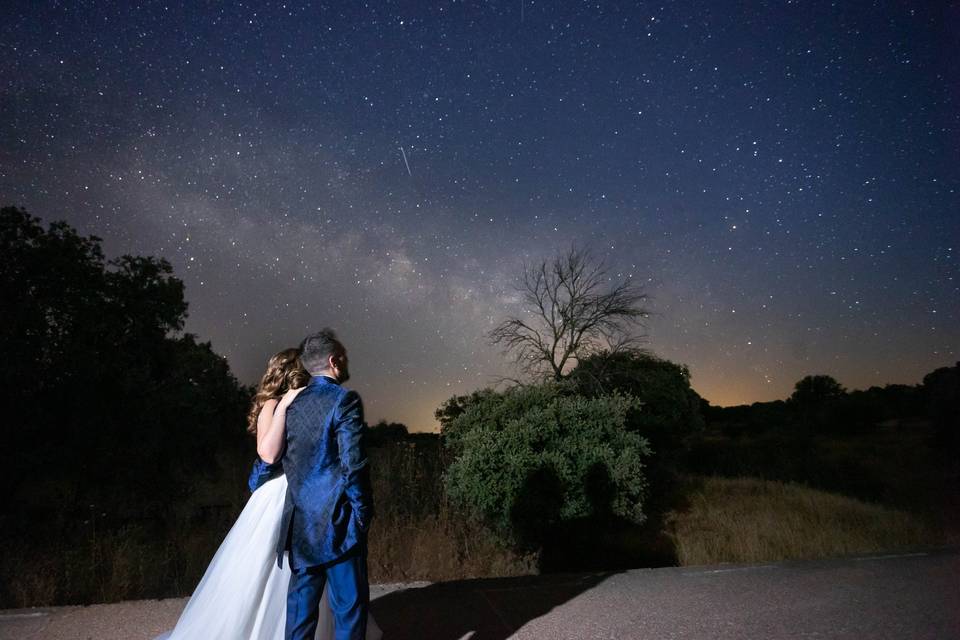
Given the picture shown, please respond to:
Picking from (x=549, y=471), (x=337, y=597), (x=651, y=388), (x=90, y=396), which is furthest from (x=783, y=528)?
(x=90, y=396)

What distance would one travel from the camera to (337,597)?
3.29 meters

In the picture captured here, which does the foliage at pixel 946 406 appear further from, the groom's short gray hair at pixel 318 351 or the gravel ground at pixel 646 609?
the groom's short gray hair at pixel 318 351

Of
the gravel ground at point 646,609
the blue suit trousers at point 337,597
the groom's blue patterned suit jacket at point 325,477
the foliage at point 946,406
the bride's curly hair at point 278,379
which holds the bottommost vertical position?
the gravel ground at point 646,609

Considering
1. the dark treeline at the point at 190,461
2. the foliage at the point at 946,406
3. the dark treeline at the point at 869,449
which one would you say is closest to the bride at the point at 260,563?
the dark treeline at the point at 190,461

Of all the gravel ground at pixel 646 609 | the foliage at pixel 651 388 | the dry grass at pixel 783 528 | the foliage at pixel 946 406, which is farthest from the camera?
the foliage at pixel 946 406

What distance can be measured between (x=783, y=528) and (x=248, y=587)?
10380mm

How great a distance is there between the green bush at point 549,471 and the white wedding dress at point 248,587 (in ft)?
17.4

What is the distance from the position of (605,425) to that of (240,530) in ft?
22.3

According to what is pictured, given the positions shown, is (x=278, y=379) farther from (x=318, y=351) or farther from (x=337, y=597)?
(x=337, y=597)

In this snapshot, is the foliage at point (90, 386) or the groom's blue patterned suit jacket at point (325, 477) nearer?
the groom's blue patterned suit jacket at point (325, 477)

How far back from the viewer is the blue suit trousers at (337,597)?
10.6 ft

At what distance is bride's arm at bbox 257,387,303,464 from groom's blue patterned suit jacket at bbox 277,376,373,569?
84 millimetres

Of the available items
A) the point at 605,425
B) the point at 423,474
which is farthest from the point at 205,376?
the point at 605,425

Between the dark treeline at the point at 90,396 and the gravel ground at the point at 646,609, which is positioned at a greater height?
the dark treeline at the point at 90,396
